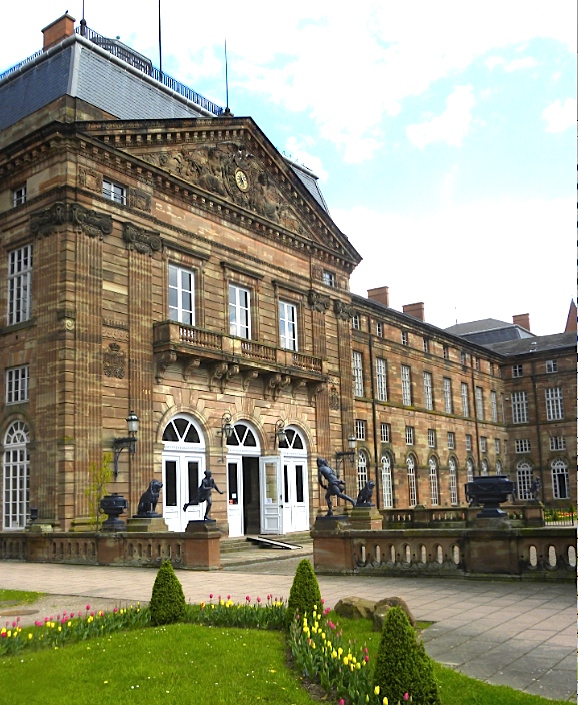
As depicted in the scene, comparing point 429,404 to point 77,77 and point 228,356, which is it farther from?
point 77,77

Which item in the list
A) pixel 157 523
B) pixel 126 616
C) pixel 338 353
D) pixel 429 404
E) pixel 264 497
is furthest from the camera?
pixel 429 404

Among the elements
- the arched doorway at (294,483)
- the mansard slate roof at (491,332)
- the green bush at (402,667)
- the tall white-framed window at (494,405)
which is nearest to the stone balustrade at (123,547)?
the arched doorway at (294,483)

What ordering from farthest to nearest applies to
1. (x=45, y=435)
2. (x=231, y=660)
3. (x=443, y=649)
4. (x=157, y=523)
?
(x=45, y=435), (x=157, y=523), (x=443, y=649), (x=231, y=660)

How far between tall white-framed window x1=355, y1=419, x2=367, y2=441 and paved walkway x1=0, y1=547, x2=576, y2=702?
20.7 meters

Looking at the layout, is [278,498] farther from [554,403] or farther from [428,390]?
[554,403]

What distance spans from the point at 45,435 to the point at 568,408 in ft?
150

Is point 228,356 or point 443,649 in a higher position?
point 228,356

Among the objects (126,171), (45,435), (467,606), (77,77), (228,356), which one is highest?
A: (77,77)

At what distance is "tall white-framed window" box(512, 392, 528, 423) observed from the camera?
62.9 meters

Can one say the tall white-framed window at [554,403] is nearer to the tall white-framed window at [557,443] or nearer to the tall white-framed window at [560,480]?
the tall white-framed window at [557,443]

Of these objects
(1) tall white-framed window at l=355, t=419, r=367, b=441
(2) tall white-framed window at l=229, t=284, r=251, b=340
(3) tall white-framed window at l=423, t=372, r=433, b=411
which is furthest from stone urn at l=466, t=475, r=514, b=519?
(3) tall white-framed window at l=423, t=372, r=433, b=411

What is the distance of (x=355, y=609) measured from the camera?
11.4 m

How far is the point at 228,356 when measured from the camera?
95.0 ft

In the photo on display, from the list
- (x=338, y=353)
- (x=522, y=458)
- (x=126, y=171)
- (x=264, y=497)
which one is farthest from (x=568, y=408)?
(x=126, y=171)
